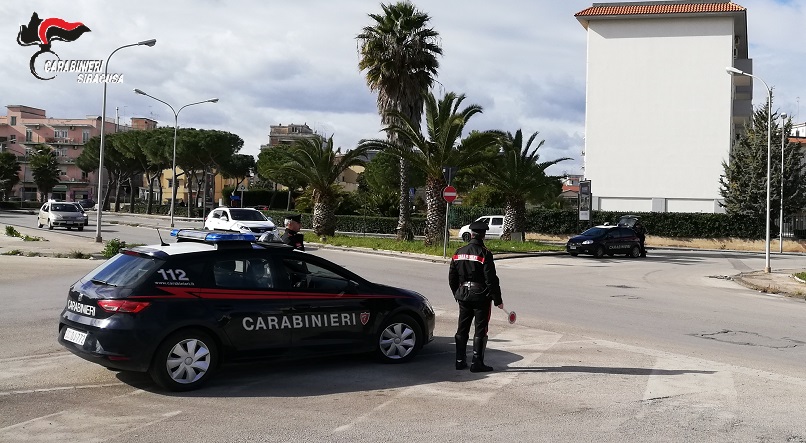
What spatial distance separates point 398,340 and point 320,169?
1064 inches

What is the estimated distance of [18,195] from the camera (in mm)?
115250

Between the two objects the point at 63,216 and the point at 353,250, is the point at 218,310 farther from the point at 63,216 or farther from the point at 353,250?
the point at 63,216

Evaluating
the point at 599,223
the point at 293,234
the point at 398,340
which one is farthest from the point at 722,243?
the point at 398,340

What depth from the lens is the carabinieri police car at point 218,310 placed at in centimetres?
675

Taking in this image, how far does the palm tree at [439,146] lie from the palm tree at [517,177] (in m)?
6.66

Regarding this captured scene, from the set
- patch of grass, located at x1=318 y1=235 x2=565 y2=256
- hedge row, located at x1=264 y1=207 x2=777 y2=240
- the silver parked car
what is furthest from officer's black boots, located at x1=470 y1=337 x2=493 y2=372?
the silver parked car

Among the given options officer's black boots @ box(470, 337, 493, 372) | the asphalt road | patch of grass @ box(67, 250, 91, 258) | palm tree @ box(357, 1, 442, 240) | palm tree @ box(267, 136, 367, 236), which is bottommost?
the asphalt road

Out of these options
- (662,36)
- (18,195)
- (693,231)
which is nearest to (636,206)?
(693,231)

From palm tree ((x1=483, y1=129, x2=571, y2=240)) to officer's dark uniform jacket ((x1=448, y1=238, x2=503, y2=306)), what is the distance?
29269 millimetres

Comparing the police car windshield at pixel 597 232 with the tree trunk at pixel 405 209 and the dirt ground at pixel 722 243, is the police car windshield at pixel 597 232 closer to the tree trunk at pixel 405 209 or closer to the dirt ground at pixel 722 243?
the tree trunk at pixel 405 209

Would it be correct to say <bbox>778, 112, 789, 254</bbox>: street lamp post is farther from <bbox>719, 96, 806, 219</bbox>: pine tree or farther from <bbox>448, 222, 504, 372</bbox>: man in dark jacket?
<bbox>448, 222, 504, 372</bbox>: man in dark jacket

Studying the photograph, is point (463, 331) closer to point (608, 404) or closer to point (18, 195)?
point (608, 404)

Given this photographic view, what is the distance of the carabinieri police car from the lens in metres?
6.75

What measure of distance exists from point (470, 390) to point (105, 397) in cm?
347
